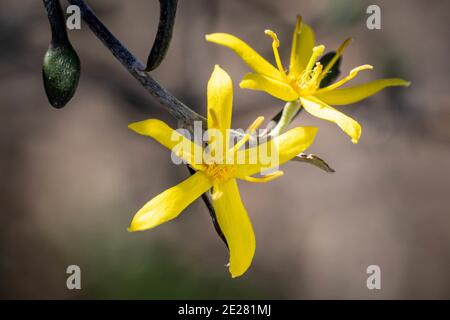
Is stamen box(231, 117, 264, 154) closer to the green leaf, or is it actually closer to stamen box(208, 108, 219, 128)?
stamen box(208, 108, 219, 128)

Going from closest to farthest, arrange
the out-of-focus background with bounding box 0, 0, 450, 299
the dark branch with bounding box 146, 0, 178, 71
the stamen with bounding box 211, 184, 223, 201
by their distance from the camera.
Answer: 1. the dark branch with bounding box 146, 0, 178, 71
2. the stamen with bounding box 211, 184, 223, 201
3. the out-of-focus background with bounding box 0, 0, 450, 299

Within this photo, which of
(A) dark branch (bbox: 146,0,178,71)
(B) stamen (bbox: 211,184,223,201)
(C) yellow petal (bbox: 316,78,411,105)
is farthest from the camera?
(C) yellow petal (bbox: 316,78,411,105)

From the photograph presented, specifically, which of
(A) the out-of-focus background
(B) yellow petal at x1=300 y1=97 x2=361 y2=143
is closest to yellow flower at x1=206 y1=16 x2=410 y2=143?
(B) yellow petal at x1=300 y1=97 x2=361 y2=143

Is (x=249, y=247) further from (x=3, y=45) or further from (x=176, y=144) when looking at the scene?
(x=3, y=45)

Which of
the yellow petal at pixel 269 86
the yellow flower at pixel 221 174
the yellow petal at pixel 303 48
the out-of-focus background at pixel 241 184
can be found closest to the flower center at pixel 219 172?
the yellow flower at pixel 221 174

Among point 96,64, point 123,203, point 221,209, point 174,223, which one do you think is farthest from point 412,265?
point 221,209

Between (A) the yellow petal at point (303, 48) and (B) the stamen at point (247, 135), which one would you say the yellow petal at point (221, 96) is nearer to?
(B) the stamen at point (247, 135)
